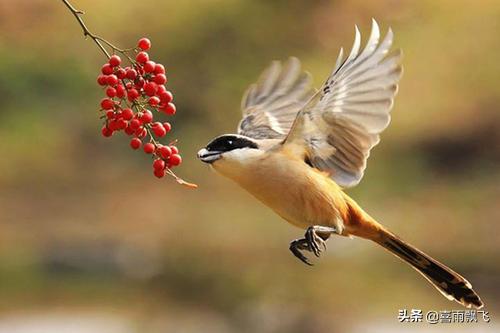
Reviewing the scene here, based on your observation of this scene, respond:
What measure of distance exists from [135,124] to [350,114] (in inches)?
11.0

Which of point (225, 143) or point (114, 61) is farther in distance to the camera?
point (225, 143)

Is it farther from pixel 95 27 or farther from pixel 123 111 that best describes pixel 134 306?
pixel 123 111

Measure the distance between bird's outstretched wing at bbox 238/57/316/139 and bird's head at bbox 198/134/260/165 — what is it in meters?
0.38

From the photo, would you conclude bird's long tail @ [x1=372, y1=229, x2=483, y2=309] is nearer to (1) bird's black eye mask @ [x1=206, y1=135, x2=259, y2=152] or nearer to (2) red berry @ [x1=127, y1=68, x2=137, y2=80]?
(1) bird's black eye mask @ [x1=206, y1=135, x2=259, y2=152]

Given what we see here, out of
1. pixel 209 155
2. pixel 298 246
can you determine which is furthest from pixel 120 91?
pixel 298 246

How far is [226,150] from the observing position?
1.14 m

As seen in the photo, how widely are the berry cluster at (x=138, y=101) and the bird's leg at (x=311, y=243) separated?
0.16 m

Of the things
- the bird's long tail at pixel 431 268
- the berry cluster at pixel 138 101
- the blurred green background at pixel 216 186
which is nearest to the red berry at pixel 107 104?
the berry cluster at pixel 138 101

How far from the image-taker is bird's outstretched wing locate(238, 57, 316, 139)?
1.58 metres

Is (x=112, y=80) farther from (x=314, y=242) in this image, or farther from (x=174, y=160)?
(x=314, y=242)

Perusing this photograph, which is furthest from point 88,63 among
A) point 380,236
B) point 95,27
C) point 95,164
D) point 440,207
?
point 380,236

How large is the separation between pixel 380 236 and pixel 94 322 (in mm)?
2458

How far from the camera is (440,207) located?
13.8 ft

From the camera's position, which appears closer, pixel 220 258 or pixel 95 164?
pixel 220 258
